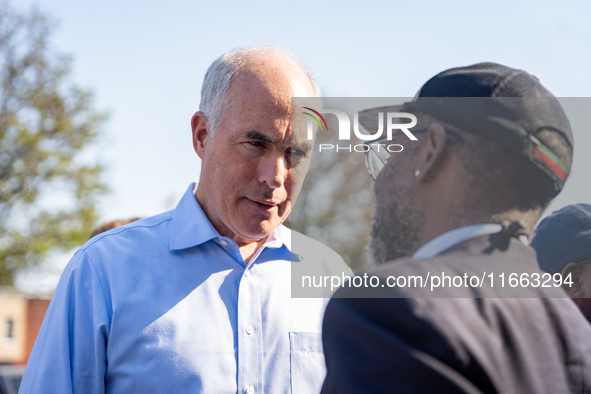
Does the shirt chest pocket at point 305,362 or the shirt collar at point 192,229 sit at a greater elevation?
the shirt collar at point 192,229

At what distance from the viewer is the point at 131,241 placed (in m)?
1.96

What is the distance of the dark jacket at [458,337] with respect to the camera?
3.23 ft

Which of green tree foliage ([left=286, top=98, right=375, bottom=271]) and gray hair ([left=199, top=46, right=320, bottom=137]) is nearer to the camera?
green tree foliage ([left=286, top=98, right=375, bottom=271])

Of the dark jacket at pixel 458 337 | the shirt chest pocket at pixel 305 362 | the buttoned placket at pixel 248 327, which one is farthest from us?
the shirt chest pocket at pixel 305 362

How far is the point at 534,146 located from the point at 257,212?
102 cm

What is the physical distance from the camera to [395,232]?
1.17m

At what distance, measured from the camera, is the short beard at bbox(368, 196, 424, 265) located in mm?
1146

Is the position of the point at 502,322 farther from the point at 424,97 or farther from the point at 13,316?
the point at 13,316

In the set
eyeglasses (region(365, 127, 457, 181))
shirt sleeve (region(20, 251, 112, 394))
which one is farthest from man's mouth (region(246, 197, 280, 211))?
eyeglasses (region(365, 127, 457, 181))

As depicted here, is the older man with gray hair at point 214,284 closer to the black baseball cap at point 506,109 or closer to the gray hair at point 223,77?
the gray hair at point 223,77

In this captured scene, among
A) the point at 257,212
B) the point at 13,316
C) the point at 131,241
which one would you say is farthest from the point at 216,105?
the point at 13,316

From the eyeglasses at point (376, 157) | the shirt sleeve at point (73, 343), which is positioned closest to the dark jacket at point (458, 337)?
the eyeglasses at point (376, 157)

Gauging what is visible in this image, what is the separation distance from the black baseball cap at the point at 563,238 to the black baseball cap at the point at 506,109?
120 mm

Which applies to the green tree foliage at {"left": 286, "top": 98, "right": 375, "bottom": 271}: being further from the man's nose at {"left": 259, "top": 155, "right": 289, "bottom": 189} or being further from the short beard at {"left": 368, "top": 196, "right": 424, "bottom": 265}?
the man's nose at {"left": 259, "top": 155, "right": 289, "bottom": 189}
